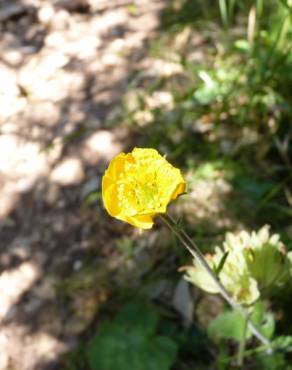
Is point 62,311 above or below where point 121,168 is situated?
below

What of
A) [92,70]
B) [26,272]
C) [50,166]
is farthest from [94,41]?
[26,272]

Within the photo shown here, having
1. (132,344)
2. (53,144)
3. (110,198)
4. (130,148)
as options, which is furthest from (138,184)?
(53,144)

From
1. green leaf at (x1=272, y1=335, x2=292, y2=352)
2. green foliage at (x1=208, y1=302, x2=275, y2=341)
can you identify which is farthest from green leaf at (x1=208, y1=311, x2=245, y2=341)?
green leaf at (x1=272, y1=335, x2=292, y2=352)

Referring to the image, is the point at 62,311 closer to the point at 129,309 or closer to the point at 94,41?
the point at 129,309

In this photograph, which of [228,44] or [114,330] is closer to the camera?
[114,330]

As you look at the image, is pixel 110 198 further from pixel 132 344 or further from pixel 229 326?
pixel 132 344

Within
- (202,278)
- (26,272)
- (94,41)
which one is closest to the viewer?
(202,278)

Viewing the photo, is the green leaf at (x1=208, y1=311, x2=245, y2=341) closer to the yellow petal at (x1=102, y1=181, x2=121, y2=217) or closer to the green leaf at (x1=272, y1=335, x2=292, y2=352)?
the green leaf at (x1=272, y1=335, x2=292, y2=352)

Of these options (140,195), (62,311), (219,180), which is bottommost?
(62,311)
